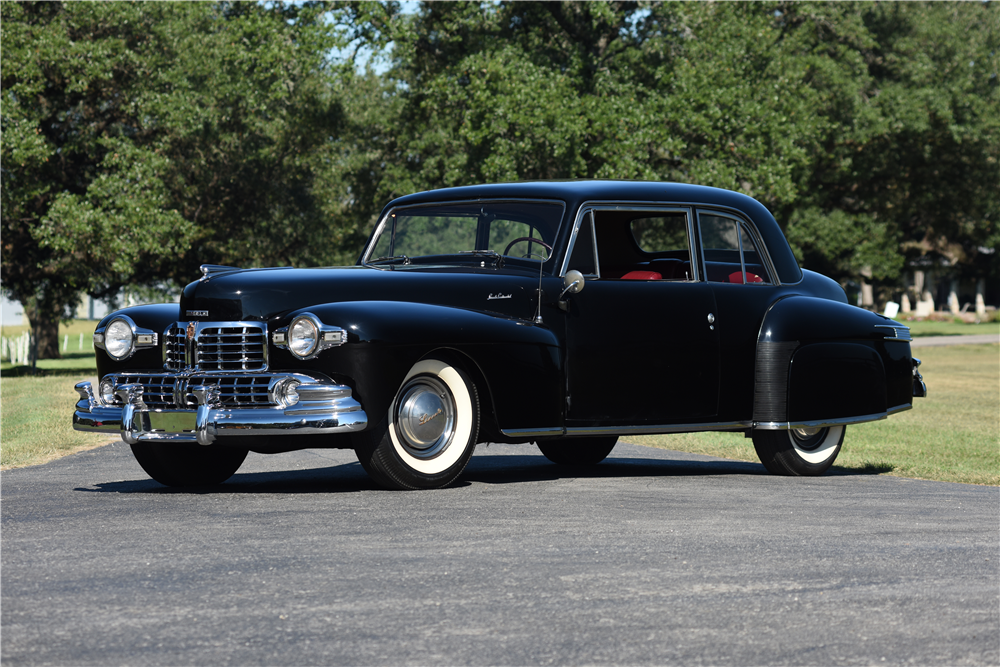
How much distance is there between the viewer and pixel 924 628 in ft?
13.7

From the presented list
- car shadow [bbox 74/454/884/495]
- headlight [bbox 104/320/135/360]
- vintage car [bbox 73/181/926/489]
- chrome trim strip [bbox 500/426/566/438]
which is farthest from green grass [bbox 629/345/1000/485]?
headlight [bbox 104/320/135/360]

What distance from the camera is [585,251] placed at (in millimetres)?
8250

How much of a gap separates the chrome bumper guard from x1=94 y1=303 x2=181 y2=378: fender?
0.57m

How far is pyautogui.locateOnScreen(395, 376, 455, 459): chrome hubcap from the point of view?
7.17m

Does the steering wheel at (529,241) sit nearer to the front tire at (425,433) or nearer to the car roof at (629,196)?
the car roof at (629,196)

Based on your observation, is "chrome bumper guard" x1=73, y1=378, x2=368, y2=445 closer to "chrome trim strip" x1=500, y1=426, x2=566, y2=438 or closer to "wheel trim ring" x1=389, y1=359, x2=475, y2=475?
"wheel trim ring" x1=389, y1=359, x2=475, y2=475

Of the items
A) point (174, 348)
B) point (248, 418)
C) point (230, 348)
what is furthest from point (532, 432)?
point (174, 348)

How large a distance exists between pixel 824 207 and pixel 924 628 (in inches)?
1610

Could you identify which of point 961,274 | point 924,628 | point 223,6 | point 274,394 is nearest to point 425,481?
point 274,394

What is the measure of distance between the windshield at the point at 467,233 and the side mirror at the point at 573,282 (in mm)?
311

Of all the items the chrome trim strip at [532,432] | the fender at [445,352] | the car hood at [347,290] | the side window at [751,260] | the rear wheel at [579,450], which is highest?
the side window at [751,260]

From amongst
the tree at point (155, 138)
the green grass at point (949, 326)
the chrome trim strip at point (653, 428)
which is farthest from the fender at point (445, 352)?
the green grass at point (949, 326)

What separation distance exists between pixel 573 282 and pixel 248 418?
2.25m

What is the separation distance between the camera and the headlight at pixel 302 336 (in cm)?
697
